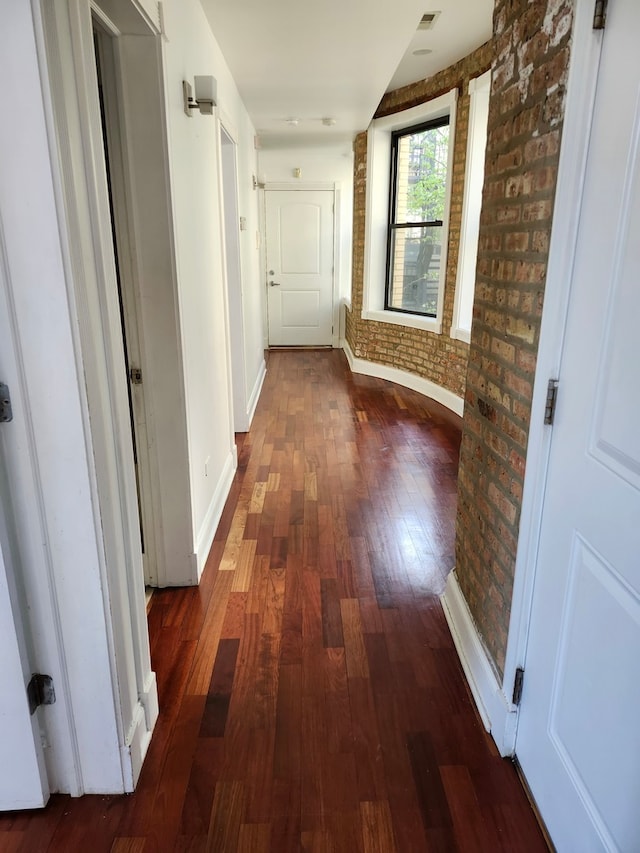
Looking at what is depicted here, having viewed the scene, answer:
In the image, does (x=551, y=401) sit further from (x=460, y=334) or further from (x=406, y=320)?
(x=406, y=320)

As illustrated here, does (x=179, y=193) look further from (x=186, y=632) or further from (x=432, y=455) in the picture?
(x=432, y=455)

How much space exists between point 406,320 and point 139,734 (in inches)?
186

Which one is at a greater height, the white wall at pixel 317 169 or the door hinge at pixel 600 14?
the white wall at pixel 317 169

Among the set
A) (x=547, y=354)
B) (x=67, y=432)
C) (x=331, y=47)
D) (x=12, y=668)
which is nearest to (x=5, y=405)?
(x=67, y=432)

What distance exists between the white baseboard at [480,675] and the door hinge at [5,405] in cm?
148

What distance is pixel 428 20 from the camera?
3.67 meters

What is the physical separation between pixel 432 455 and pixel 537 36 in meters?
2.88

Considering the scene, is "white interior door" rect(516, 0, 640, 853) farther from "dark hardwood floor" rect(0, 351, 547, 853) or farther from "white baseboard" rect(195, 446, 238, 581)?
"white baseboard" rect(195, 446, 238, 581)

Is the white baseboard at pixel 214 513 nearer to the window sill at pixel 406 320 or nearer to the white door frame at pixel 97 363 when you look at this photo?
the white door frame at pixel 97 363

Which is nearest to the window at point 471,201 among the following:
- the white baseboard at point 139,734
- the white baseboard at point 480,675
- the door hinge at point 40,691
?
the white baseboard at point 480,675

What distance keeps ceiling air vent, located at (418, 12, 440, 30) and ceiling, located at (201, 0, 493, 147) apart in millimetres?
37

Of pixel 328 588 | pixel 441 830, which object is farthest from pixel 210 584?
pixel 441 830

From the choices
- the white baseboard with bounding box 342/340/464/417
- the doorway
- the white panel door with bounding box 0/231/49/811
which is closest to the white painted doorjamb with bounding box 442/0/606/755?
the white panel door with bounding box 0/231/49/811

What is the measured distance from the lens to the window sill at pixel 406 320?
532 cm
